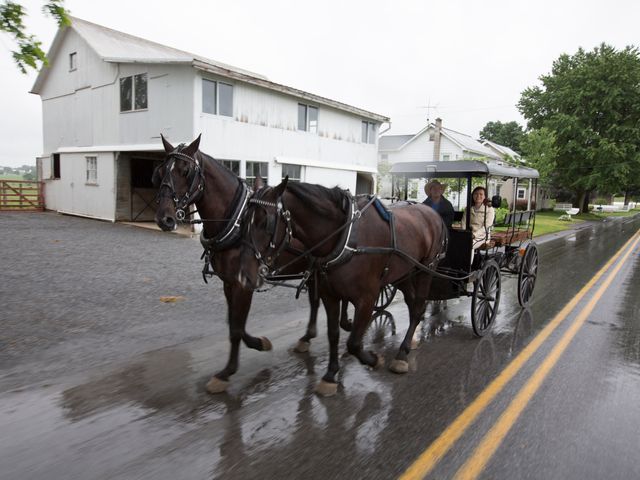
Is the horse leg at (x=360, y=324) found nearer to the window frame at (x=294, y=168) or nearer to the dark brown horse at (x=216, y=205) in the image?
the dark brown horse at (x=216, y=205)

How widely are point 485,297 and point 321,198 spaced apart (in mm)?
3396

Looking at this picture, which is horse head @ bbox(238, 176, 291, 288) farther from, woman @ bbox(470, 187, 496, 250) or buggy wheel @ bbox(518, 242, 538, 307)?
buggy wheel @ bbox(518, 242, 538, 307)

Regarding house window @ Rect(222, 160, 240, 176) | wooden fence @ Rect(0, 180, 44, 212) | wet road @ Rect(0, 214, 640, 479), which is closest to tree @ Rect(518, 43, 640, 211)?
house window @ Rect(222, 160, 240, 176)

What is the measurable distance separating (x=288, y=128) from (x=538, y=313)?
574 inches

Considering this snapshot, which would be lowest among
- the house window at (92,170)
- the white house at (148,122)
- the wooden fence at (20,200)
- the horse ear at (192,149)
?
the wooden fence at (20,200)

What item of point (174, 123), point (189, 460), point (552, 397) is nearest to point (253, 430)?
point (189, 460)

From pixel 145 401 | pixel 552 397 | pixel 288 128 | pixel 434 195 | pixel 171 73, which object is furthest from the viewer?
pixel 288 128

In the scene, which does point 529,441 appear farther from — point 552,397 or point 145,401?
point 145,401

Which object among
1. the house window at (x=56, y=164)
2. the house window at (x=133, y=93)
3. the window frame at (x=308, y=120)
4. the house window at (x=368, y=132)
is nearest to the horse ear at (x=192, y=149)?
the house window at (x=133, y=93)

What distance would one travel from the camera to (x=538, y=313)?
735 cm

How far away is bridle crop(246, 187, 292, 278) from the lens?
391cm

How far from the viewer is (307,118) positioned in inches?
819

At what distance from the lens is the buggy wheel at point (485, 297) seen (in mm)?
6109

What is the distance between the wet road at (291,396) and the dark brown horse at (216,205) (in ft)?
2.02
